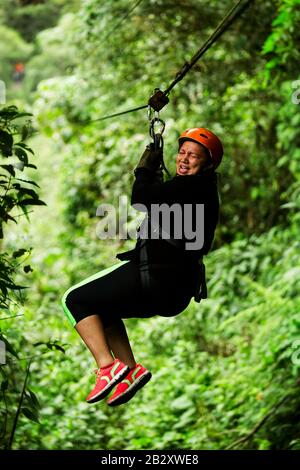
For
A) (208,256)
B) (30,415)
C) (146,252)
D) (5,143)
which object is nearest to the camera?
(146,252)

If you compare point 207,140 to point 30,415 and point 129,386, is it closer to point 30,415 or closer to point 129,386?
point 129,386

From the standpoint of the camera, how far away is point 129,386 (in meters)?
3.33

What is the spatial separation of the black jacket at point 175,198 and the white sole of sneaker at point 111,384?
45cm

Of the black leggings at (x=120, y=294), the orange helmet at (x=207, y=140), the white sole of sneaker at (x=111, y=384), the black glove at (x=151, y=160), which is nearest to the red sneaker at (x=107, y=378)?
the white sole of sneaker at (x=111, y=384)

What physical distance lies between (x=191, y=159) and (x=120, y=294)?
0.65 meters

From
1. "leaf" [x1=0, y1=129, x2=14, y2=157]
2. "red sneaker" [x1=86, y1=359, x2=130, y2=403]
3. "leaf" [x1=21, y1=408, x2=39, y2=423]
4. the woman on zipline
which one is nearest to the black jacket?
the woman on zipline

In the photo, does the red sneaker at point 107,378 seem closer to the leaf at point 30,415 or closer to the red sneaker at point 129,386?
→ the red sneaker at point 129,386

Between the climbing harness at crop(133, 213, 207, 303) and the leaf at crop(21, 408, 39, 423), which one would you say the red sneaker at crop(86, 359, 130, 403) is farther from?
the leaf at crop(21, 408, 39, 423)

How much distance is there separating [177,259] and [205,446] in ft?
14.3

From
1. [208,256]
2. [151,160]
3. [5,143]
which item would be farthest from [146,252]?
[208,256]

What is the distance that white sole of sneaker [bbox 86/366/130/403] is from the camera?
3252 millimetres

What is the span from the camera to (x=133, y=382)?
3.35 m

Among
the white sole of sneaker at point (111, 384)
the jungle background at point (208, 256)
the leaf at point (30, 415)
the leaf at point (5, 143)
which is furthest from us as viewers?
the jungle background at point (208, 256)

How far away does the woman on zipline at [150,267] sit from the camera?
3.32 m
